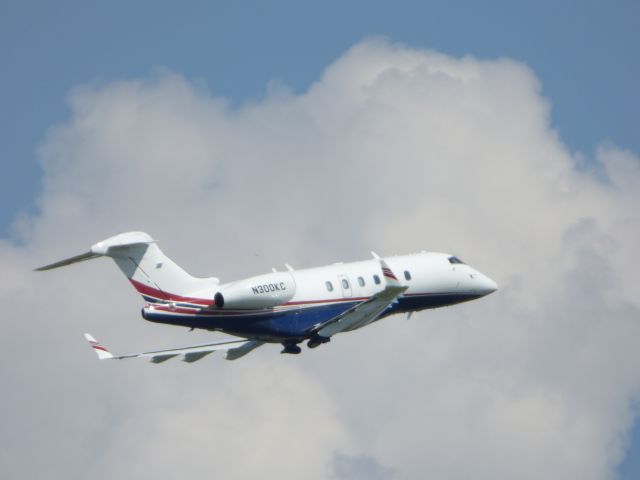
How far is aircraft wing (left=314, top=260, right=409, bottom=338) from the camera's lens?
2936 inches

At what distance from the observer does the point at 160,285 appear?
244ft

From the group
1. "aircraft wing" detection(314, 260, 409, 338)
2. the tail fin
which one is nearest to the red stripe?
the tail fin

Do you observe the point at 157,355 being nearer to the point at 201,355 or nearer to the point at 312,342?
→ the point at 201,355

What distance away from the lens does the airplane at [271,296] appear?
243ft

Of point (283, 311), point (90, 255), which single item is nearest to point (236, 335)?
point (283, 311)

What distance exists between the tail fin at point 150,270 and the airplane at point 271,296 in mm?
40

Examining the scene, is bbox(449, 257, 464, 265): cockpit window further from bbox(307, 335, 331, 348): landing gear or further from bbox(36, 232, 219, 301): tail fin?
bbox(36, 232, 219, 301): tail fin

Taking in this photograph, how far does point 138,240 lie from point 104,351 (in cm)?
623

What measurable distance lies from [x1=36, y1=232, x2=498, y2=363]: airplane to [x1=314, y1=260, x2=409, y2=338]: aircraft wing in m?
0.04

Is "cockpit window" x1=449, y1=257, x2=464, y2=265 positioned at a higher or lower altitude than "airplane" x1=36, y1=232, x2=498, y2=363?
higher

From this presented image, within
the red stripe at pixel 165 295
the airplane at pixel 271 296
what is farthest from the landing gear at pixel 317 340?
the red stripe at pixel 165 295

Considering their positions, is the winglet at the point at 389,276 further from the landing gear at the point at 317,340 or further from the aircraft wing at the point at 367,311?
the landing gear at the point at 317,340

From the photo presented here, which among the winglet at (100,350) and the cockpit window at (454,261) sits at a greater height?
the cockpit window at (454,261)

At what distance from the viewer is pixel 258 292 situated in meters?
74.6
